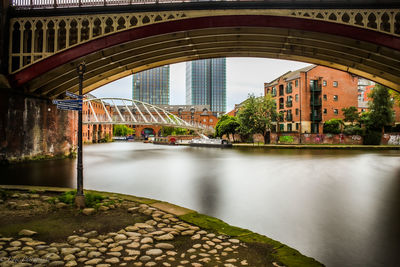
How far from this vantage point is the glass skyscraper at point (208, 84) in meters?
193

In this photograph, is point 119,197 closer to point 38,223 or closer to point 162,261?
point 38,223

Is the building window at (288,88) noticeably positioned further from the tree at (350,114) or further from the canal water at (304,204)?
the canal water at (304,204)

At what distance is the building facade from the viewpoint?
172 ft

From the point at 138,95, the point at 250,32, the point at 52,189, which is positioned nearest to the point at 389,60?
the point at 250,32

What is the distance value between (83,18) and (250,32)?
11.0 meters

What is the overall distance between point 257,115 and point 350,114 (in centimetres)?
1934

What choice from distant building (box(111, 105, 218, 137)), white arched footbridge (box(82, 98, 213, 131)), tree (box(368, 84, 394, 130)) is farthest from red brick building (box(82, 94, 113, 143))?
tree (box(368, 84, 394, 130))

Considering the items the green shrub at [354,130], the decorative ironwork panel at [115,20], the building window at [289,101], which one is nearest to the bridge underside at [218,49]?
the decorative ironwork panel at [115,20]

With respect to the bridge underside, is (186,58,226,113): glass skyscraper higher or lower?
higher

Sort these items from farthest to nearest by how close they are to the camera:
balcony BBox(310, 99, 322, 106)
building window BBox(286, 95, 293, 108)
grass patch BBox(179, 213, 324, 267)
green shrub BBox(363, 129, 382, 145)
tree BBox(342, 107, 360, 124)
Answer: building window BBox(286, 95, 293, 108)
balcony BBox(310, 99, 322, 106)
tree BBox(342, 107, 360, 124)
green shrub BBox(363, 129, 382, 145)
grass patch BBox(179, 213, 324, 267)

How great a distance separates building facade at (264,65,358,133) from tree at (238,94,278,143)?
7468mm

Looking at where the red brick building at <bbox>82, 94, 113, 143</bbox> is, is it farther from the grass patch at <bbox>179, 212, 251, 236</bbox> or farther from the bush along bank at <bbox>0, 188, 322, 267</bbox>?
the grass patch at <bbox>179, 212, 251, 236</bbox>

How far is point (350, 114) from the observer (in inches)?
1991

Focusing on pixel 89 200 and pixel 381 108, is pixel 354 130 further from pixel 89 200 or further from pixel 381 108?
pixel 89 200
